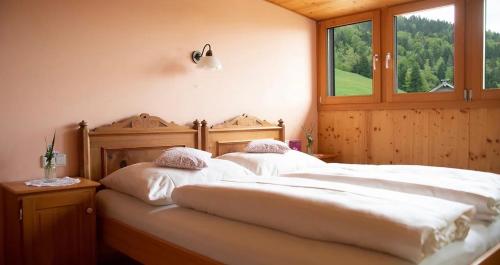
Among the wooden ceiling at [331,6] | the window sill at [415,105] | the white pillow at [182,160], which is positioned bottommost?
the white pillow at [182,160]

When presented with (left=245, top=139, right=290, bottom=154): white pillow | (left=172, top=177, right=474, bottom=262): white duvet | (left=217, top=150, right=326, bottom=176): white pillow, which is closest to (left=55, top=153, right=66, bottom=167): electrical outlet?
(left=172, top=177, right=474, bottom=262): white duvet

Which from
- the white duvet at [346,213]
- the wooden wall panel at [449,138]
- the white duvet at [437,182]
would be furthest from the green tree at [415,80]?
the white duvet at [346,213]

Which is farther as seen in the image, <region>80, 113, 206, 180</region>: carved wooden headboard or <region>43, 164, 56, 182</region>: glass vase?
<region>80, 113, 206, 180</region>: carved wooden headboard

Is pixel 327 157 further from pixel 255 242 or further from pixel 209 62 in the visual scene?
pixel 255 242

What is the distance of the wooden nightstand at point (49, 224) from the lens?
210 cm

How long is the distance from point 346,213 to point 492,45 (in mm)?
2723

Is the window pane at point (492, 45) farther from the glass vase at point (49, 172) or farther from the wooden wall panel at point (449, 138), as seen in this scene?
the glass vase at point (49, 172)

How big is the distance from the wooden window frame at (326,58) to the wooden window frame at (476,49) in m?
0.82

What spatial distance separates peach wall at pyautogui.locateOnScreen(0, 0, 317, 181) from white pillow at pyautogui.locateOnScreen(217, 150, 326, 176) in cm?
56

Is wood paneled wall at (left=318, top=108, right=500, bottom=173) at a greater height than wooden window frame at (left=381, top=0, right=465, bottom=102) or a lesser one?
lesser

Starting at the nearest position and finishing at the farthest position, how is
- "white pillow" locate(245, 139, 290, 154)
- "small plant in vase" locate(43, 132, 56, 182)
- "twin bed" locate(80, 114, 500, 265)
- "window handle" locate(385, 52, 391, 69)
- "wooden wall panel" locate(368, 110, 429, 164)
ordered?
"twin bed" locate(80, 114, 500, 265), "small plant in vase" locate(43, 132, 56, 182), "white pillow" locate(245, 139, 290, 154), "wooden wall panel" locate(368, 110, 429, 164), "window handle" locate(385, 52, 391, 69)

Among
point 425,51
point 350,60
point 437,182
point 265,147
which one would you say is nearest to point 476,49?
point 425,51

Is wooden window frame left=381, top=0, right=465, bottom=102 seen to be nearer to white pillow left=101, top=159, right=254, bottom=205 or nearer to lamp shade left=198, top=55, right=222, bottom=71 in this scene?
lamp shade left=198, top=55, right=222, bottom=71

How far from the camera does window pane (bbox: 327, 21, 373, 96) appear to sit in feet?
13.6
